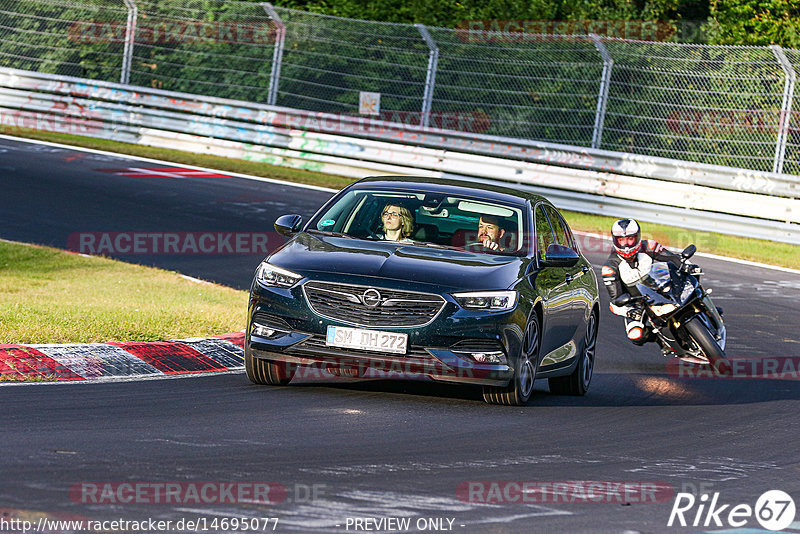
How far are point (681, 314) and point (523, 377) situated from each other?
3.49 m

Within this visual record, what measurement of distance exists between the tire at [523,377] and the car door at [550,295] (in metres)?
0.23

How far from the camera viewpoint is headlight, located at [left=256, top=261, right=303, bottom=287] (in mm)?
9312

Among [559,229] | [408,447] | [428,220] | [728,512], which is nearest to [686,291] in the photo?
[559,229]

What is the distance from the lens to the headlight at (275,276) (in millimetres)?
9312

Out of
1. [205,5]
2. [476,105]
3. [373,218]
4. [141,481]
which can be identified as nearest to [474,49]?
[476,105]

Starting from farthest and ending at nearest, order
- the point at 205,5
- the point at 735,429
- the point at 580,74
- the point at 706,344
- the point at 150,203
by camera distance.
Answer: the point at 205,5
the point at 580,74
the point at 150,203
the point at 706,344
the point at 735,429

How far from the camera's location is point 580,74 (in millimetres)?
24297

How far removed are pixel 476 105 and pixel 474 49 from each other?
3.45 feet

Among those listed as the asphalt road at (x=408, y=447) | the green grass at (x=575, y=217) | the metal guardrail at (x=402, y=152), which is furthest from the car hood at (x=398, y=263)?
the metal guardrail at (x=402, y=152)

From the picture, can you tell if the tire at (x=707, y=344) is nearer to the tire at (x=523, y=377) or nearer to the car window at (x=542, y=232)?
the car window at (x=542, y=232)

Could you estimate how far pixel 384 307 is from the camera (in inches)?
358

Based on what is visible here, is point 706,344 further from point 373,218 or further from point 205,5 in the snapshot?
point 205,5

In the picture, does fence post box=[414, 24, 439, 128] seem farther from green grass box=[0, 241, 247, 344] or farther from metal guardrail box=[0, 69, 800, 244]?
green grass box=[0, 241, 247, 344]

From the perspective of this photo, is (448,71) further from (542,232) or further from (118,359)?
(118,359)
